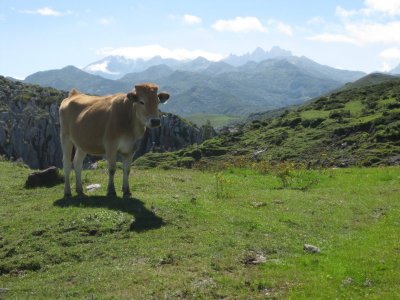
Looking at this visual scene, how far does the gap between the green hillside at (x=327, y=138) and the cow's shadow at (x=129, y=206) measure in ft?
142

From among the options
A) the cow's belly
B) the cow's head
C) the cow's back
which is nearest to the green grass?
the cow's belly

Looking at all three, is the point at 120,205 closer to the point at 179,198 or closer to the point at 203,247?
the point at 179,198

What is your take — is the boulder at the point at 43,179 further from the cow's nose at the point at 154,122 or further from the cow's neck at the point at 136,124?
the cow's nose at the point at 154,122

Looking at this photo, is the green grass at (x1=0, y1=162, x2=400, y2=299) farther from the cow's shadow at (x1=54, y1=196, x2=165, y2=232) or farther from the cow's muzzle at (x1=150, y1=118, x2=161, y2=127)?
the cow's muzzle at (x1=150, y1=118, x2=161, y2=127)

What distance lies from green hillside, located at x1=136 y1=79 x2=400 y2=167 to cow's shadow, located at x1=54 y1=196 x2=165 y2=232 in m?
43.2

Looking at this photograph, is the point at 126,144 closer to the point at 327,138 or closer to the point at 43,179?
the point at 43,179

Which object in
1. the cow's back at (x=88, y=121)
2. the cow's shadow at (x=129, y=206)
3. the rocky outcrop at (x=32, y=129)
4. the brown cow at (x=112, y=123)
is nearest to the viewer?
the cow's shadow at (x=129, y=206)

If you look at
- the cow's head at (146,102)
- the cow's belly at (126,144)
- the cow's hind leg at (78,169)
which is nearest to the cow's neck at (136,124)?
the cow's head at (146,102)

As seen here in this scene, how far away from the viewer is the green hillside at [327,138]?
2565 inches

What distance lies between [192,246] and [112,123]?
7.04 metres

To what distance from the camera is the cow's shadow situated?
17.3m

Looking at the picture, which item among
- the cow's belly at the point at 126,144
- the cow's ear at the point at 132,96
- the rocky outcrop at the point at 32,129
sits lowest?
the rocky outcrop at the point at 32,129

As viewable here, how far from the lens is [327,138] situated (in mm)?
76188

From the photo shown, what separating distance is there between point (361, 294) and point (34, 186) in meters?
18.6
